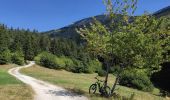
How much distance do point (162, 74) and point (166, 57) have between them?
60.2 feet

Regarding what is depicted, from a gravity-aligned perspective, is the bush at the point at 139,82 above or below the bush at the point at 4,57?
below

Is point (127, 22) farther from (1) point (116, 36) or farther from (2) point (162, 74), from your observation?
(2) point (162, 74)

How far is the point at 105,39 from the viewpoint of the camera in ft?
95.2

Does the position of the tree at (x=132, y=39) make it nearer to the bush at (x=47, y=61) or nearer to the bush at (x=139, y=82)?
the bush at (x=139, y=82)

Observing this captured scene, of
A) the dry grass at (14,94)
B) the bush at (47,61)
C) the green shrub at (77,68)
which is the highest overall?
the bush at (47,61)

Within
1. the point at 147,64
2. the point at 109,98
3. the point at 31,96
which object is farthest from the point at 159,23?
the point at 31,96

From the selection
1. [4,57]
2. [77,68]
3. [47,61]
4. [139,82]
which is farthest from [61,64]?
[139,82]

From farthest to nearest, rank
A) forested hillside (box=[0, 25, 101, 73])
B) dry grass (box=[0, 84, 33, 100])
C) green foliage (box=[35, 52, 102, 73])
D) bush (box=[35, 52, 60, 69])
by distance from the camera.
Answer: green foliage (box=[35, 52, 102, 73]) → bush (box=[35, 52, 60, 69]) → forested hillside (box=[0, 25, 101, 73]) → dry grass (box=[0, 84, 33, 100])

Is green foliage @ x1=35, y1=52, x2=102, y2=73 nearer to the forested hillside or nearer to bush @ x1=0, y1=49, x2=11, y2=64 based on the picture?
the forested hillside

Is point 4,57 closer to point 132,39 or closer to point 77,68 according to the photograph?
point 77,68

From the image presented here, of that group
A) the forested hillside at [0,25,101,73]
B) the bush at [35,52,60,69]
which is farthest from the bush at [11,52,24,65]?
the bush at [35,52,60,69]

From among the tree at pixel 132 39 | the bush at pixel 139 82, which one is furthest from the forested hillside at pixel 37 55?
the tree at pixel 132 39

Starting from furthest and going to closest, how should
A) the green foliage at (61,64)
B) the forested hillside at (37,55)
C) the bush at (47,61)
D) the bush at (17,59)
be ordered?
the green foliage at (61,64), the bush at (47,61), the bush at (17,59), the forested hillside at (37,55)

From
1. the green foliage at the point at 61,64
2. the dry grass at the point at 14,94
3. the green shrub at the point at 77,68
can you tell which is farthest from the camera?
the green shrub at the point at 77,68
